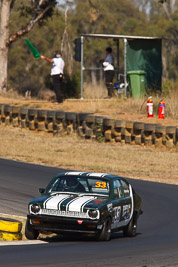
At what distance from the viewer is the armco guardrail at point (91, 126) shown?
77.6 ft

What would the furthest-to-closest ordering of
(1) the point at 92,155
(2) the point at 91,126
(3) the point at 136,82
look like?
(3) the point at 136,82 → (2) the point at 91,126 → (1) the point at 92,155

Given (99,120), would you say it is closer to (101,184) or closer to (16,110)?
(16,110)

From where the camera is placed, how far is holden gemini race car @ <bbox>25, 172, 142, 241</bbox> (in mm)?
9750

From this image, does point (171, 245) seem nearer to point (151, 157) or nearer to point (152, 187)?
point (152, 187)

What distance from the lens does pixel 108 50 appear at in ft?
94.5

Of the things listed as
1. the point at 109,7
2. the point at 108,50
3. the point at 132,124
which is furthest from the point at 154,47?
the point at 109,7


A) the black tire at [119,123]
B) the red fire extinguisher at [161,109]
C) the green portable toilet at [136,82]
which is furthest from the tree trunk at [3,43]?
the red fire extinguisher at [161,109]

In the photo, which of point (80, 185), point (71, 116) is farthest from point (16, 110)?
point (80, 185)

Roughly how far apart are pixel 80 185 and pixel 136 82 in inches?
785

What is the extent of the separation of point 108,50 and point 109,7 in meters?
61.6

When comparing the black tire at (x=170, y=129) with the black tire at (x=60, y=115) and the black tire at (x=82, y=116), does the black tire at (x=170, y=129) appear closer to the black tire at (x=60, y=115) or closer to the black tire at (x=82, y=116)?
the black tire at (x=82, y=116)

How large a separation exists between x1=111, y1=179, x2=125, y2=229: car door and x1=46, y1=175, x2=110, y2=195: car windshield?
20cm

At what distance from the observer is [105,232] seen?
993cm

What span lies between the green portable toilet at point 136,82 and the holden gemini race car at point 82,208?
1919 cm
